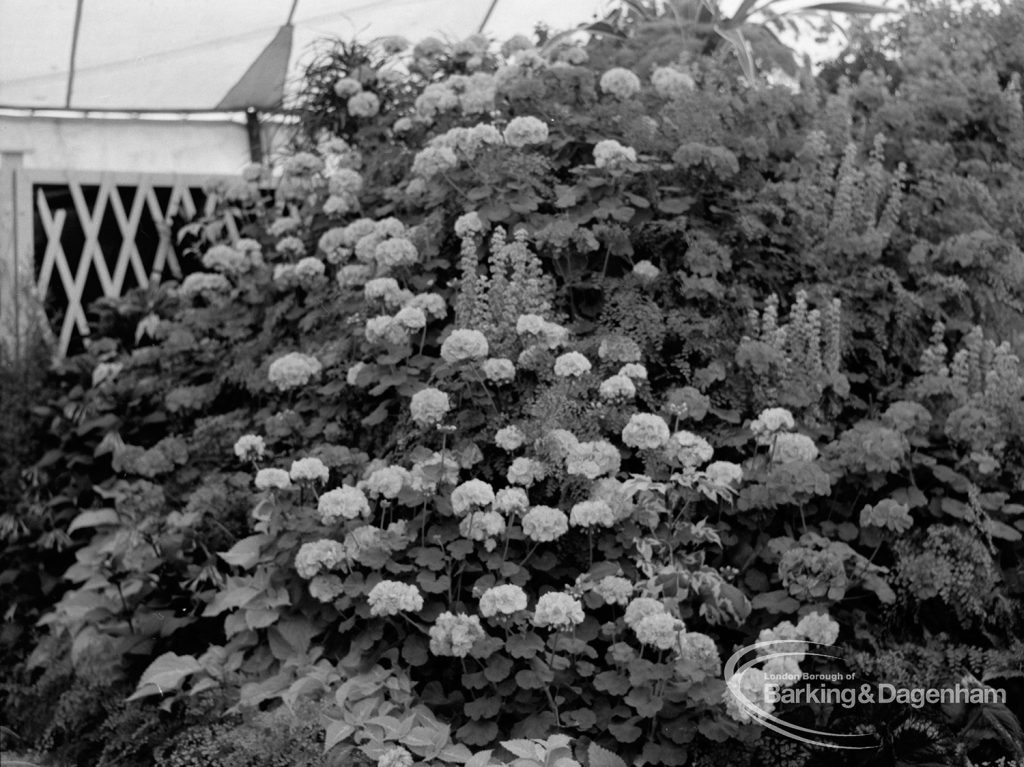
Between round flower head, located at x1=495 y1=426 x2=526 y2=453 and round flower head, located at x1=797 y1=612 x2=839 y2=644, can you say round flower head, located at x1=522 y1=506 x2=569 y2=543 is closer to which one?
round flower head, located at x1=495 y1=426 x2=526 y2=453

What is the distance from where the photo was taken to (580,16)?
26.7 feet

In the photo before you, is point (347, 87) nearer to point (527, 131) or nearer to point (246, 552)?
point (527, 131)

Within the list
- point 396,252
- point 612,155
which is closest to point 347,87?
point 396,252

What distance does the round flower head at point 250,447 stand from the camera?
4.04 meters

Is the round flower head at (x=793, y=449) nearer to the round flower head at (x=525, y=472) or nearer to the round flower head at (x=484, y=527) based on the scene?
the round flower head at (x=525, y=472)

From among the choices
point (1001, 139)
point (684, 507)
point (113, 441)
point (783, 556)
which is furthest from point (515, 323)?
point (1001, 139)

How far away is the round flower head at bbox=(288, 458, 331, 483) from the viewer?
372cm

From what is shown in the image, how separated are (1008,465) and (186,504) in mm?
2787

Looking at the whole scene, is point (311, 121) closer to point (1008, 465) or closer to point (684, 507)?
point (684, 507)

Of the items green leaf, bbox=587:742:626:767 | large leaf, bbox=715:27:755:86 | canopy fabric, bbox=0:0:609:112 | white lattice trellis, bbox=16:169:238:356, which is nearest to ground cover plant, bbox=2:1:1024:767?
green leaf, bbox=587:742:626:767

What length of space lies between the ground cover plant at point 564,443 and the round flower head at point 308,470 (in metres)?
0.08

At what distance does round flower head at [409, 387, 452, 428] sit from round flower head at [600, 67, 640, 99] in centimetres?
158

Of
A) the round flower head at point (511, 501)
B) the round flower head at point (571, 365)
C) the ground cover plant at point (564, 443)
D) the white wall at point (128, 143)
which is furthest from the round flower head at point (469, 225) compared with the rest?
the white wall at point (128, 143)

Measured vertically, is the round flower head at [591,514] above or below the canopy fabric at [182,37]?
below
